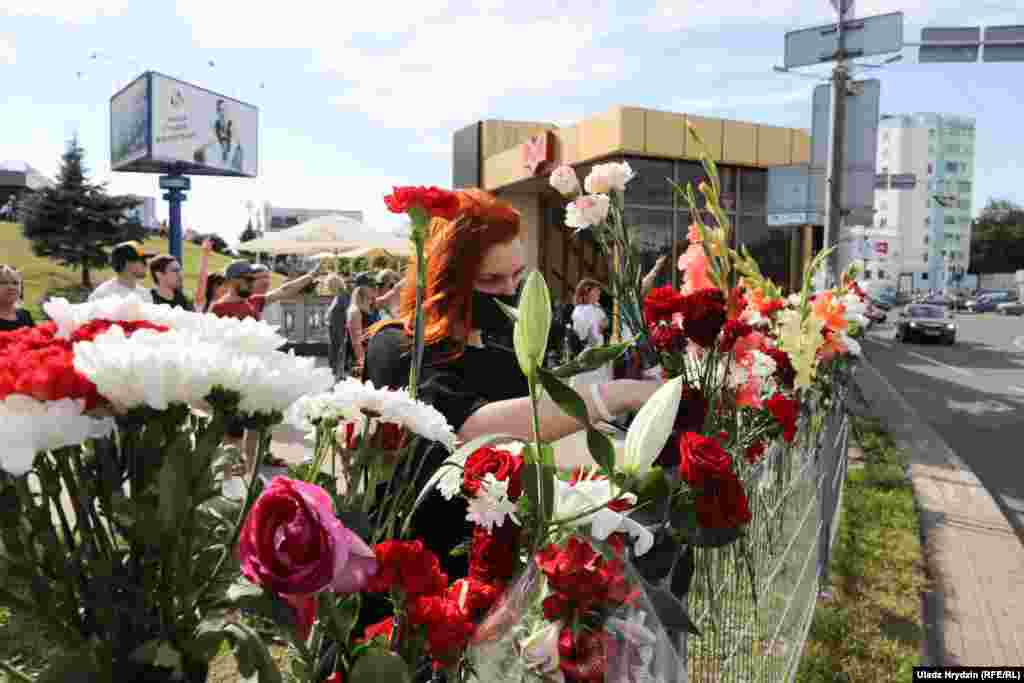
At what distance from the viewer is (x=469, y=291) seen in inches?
65.8

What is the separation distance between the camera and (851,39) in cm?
619

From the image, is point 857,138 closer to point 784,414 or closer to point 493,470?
point 784,414

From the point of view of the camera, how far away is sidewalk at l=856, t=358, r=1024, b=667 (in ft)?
11.3

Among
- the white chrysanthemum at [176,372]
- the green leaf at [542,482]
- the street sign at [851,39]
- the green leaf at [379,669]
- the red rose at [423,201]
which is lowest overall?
the green leaf at [379,669]

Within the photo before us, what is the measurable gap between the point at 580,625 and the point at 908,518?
16.3 ft

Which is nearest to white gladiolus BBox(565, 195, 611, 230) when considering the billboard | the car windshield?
the car windshield

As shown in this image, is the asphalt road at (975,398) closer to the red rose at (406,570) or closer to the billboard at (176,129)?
the red rose at (406,570)

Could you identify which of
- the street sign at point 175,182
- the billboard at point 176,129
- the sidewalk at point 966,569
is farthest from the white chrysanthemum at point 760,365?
the billboard at point 176,129

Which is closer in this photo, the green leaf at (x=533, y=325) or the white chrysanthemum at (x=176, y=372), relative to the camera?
the white chrysanthemum at (x=176, y=372)

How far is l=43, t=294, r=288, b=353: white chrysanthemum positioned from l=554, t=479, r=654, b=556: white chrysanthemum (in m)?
0.34

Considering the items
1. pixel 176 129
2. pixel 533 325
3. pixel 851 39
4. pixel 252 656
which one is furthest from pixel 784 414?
pixel 176 129

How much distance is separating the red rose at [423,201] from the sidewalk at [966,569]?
330 centimetres

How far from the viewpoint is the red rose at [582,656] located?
2.43ft

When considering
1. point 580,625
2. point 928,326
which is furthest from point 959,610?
point 928,326
